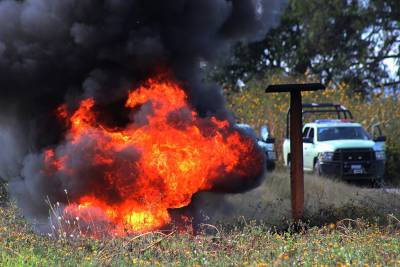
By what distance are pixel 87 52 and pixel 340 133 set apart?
12.6 m

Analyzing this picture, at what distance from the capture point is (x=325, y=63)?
123 feet

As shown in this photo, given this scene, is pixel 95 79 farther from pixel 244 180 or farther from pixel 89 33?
pixel 244 180

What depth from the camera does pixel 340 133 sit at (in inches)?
872

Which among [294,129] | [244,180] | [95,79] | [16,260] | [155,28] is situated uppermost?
[155,28]

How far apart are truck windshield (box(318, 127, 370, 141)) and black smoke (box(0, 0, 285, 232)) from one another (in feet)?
36.0

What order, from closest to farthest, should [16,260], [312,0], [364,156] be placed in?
[16,260], [364,156], [312,0]

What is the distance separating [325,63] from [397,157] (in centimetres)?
1427

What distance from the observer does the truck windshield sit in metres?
22.0

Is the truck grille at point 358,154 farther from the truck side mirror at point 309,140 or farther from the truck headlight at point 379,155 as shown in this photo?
the truck side mirror at point 309,140

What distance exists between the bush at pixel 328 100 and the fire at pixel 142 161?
543 inches

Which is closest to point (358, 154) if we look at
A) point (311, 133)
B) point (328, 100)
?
point (311, 133)

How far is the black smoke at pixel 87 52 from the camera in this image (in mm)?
10781

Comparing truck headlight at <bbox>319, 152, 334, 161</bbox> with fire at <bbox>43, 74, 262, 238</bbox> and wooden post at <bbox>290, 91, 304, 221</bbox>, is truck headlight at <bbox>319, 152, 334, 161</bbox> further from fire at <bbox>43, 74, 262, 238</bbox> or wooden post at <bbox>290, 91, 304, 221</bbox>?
fire at <bbox>43, 74, 262, 238</bbox>

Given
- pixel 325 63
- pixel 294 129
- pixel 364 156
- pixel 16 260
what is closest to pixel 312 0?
pixel 325 63
